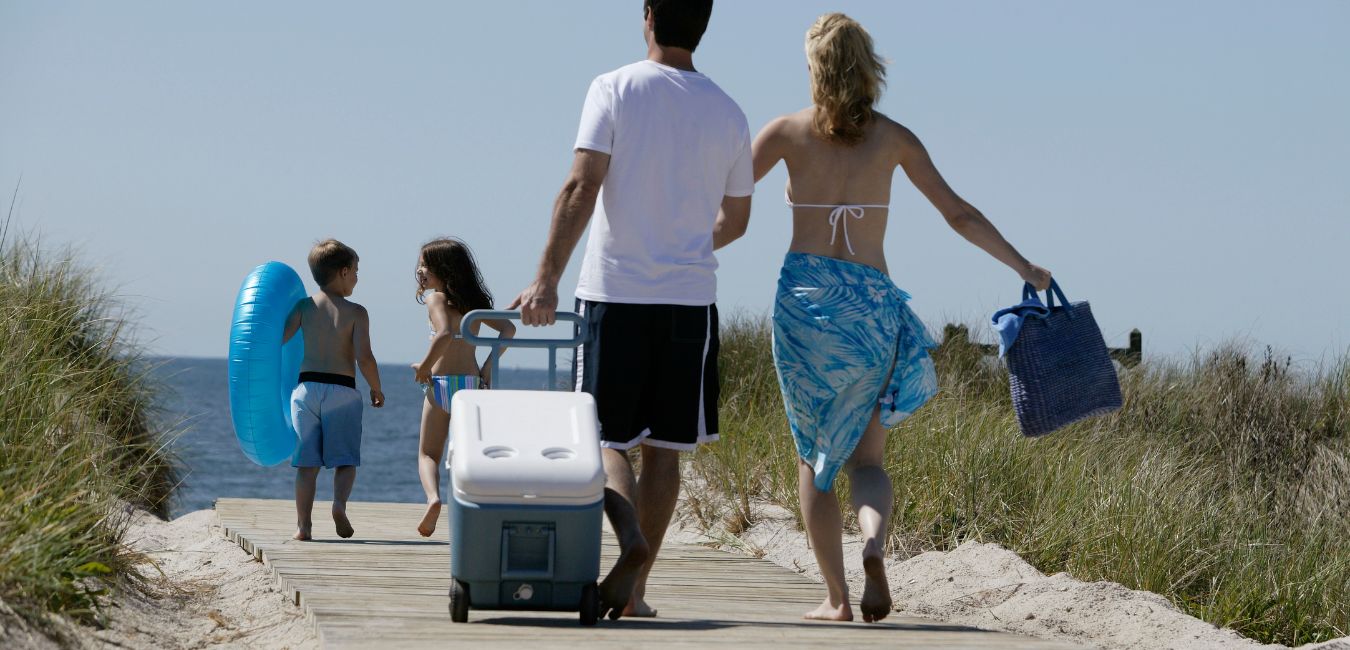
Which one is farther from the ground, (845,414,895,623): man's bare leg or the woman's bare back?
the woman's bare back

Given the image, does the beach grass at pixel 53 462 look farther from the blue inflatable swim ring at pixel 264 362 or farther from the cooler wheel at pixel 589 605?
the cooler wheel at pixel 589 605

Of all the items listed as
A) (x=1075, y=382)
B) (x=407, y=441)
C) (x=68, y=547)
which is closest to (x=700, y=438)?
(x=1075, y=382)

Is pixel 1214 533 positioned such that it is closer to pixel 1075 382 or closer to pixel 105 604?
pixel 1075 382

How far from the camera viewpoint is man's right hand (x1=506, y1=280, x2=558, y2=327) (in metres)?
4.15

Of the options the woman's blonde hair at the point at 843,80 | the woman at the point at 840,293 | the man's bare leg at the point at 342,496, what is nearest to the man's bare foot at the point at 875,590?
the woman at the point at 840,293

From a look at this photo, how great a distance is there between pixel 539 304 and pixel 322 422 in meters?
3.13

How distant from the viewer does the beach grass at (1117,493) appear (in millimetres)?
6348

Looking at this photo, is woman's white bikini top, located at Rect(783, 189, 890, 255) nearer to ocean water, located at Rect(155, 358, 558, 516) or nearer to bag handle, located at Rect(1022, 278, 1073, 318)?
bag handle, located at Rect(1022, 278, 1073, 318)

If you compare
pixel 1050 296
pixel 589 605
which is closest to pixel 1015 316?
pixel 1050 296

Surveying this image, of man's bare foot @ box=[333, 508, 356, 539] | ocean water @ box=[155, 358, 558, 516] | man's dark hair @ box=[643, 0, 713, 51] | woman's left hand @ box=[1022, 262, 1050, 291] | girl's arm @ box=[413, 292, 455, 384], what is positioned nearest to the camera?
man's dark hair @ box=[643, 0, 713, 51]

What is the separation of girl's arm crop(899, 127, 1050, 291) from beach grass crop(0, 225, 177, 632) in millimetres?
2777

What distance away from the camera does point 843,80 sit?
4539 mm

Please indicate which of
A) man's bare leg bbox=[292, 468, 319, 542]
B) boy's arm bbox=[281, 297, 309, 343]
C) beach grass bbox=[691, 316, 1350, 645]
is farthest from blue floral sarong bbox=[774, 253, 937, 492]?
boy's arm bbox=[281, 297, 309, 343]

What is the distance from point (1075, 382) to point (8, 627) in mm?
3466
